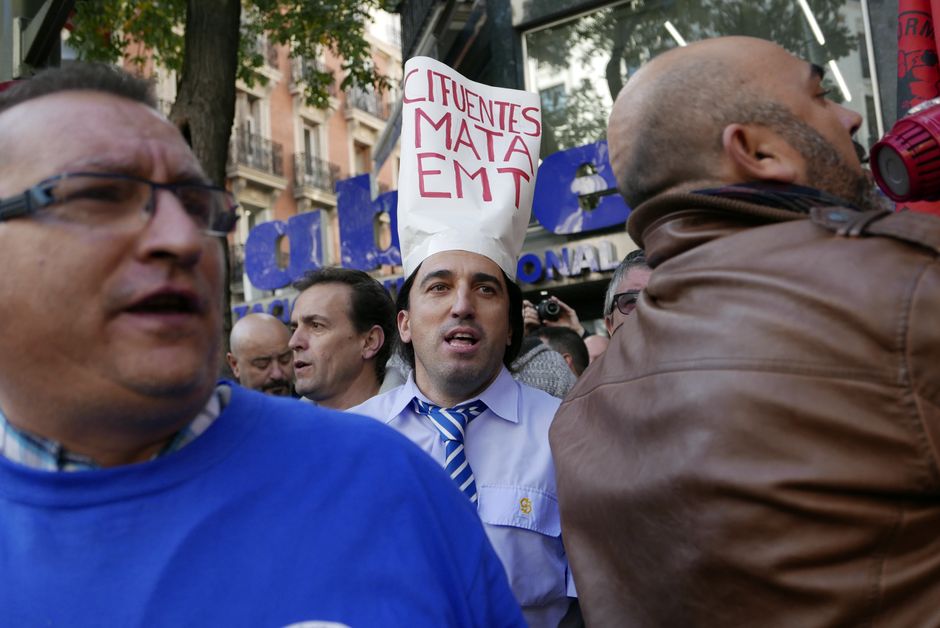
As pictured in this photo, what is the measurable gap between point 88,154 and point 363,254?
453 inches

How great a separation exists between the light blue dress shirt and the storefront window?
623 cm

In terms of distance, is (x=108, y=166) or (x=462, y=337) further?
(x=462, y=337)

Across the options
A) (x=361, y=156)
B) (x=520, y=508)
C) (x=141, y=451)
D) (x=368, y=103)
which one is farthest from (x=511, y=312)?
(x=368, y=103)

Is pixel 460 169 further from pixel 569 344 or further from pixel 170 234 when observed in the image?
pixel 569 344

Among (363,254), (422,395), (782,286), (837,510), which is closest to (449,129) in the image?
(422,395)

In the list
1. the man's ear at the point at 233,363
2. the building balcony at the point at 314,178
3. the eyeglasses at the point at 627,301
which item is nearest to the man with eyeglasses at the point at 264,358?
the man's ear at the point at 233,363

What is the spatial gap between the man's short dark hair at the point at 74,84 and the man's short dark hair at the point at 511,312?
5.77 ft

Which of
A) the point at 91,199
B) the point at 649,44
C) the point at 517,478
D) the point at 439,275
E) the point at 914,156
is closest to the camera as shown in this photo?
the point at 91,199

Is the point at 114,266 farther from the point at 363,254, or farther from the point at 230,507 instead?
the point at 363,254

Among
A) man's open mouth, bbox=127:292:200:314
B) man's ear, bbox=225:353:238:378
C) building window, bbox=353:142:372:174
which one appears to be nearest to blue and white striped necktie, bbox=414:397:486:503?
man's open mouth, bbox=127:292:200:314

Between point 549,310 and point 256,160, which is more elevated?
point 256,160

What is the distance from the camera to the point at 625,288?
298cm

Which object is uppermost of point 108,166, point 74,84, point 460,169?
point 460,169

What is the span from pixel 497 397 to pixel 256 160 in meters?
26.6
